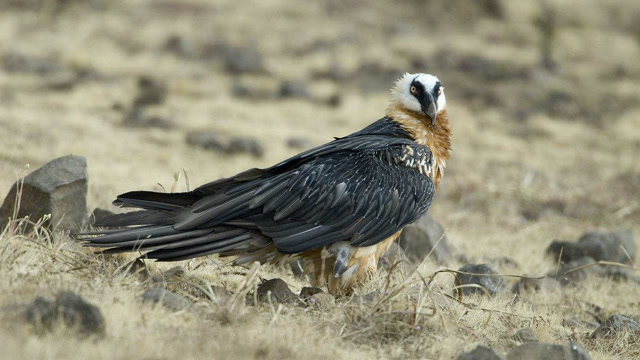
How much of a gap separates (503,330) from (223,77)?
52.8ft

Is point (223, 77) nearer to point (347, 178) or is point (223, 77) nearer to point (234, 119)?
point (234, 119)

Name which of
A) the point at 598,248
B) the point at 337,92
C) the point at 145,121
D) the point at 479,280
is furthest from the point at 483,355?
the point at 337,92

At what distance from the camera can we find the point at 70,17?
23797 millimetres

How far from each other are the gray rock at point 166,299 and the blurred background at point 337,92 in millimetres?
3881

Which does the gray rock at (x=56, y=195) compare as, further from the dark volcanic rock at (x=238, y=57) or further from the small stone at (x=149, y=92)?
the dark volcanic rock at (x=238, y=57)

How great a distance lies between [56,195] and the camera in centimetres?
680

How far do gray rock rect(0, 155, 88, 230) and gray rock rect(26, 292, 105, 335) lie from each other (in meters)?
2.35

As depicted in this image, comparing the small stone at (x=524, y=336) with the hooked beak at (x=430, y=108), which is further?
the hooked beak at (x=430, y=108)

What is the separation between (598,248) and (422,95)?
379 centimetres

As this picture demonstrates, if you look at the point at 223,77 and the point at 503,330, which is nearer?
the point at 503,330

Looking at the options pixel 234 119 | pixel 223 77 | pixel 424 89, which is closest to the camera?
pixel 424 89

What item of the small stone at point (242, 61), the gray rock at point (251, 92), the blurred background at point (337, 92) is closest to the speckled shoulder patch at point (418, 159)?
the blurred background at point (337, 92)

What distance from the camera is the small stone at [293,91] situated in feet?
65.0

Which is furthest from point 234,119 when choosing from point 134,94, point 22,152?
point 22,152
